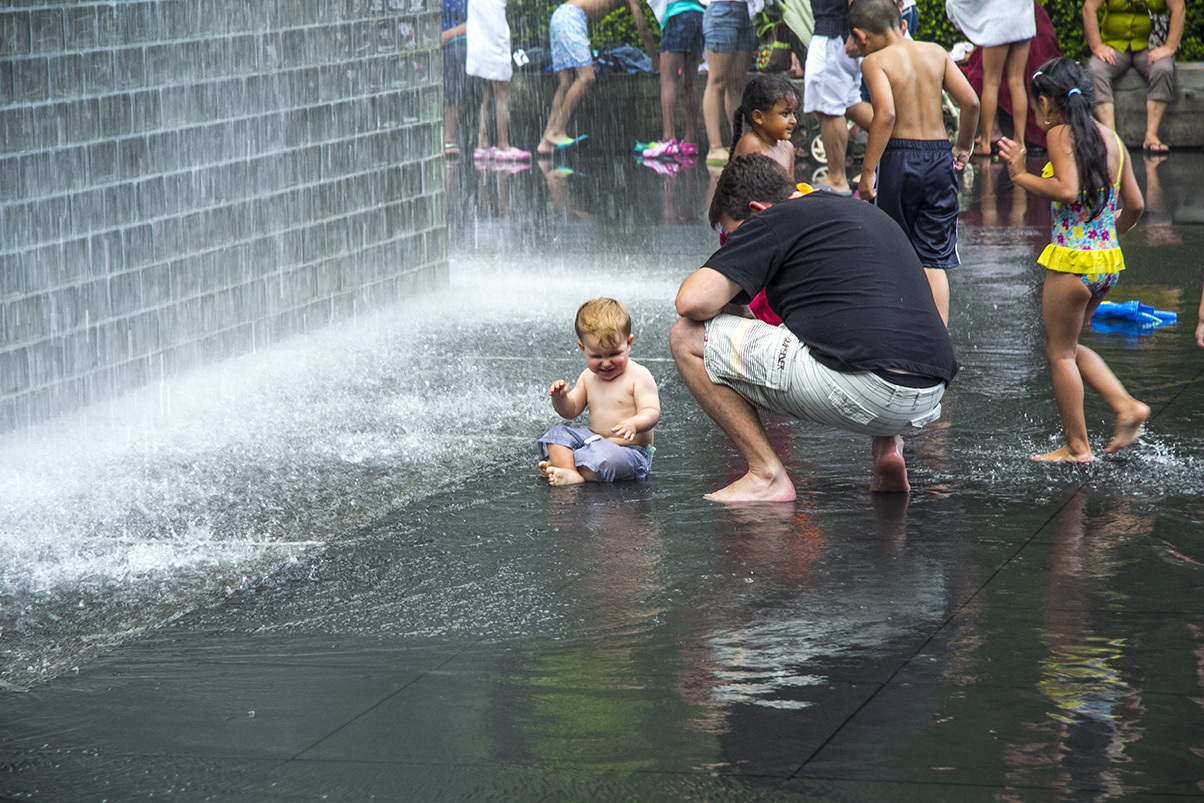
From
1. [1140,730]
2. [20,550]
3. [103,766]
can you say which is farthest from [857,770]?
[20,550]

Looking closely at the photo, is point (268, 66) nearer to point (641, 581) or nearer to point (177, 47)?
point (177, 47)

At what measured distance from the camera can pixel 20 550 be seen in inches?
175

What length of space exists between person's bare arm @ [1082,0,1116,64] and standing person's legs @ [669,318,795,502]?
11.4 metres

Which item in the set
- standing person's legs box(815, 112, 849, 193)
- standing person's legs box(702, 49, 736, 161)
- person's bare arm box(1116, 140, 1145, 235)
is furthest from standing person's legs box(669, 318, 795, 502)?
standing person's legs box(702, 49, 736, 161)

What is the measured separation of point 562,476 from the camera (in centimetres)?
509

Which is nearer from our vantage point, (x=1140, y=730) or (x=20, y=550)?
(x=1140, y=730)

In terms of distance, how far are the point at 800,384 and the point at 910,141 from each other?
256cm

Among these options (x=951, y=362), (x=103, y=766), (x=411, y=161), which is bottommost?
(x=103, y=766)

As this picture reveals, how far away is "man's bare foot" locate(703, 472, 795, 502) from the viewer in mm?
4766

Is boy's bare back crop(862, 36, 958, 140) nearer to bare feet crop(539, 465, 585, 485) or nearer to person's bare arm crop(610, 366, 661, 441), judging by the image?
person's bare arm crop(610, 366, 661, 441)

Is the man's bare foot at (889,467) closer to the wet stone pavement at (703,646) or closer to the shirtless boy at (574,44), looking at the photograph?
the wet stone pavement at (703,646)

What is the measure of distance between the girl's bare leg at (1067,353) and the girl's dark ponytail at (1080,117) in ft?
0.92

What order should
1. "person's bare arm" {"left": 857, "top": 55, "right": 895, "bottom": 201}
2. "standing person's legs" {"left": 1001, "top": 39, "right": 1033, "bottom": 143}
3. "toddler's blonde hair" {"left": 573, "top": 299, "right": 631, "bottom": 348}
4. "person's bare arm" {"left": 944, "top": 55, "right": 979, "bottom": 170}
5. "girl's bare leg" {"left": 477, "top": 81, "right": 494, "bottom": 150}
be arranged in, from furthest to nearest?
1. "girl's bare leg" {"left": 477, "top": 81, "right": 494, "bottom": 150}
2. "standing person's legs" {"left": 1001, "top": 39, "right": 1033, "bottom": 143}
3. "person's bare arm" {"left": 944, "top": 55, "right": 979, "bottom": 170}
4. "person's bare arm" {"left": 857, "top": 55, "right": 895, "bottom": 201}
5. "toddler's blonde hair" {"left": 573, "top": 299, "right": 631, "bottom": 348}

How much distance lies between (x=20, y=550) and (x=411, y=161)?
188 inches
